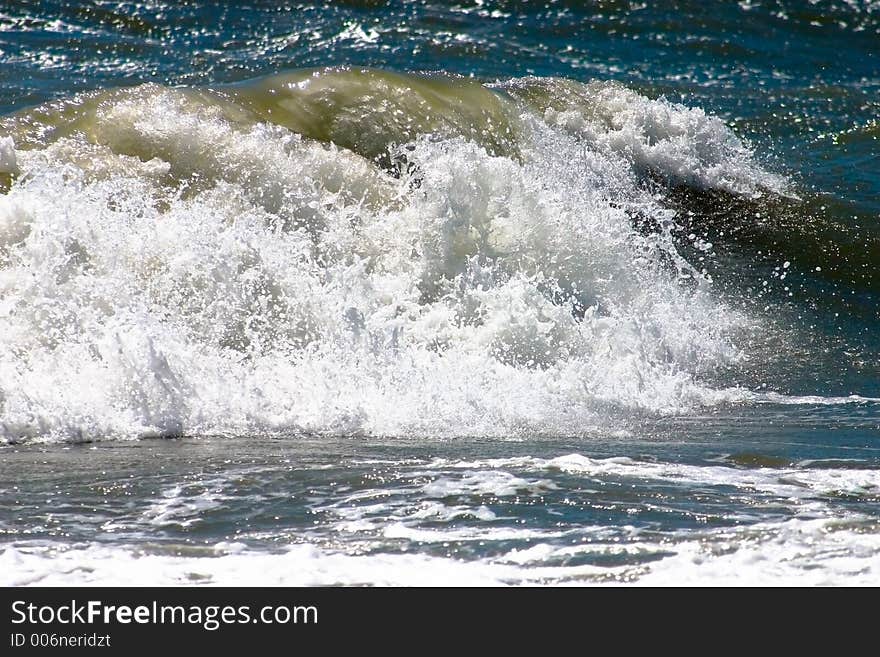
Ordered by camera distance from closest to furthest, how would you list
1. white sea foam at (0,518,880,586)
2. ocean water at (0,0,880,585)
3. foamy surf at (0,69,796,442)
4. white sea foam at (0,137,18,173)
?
white sea foam at (0,518,880,586), ocean water at (0,0,880,585), foamy surf at (0,69,796,442), white sea foam at (0,137,18,173)

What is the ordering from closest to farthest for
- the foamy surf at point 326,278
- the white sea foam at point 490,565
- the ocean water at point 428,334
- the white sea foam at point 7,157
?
the white sea foam at point 490,565
the ocean water at point 428,334
the foamy surf at point 326,278
the white sea foam at point 7,157

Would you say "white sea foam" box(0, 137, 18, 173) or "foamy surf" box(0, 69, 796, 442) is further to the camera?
"white sea foam" box(0, 137, 18, 173)

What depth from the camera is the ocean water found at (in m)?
4.04

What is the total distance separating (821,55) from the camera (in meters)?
15.9

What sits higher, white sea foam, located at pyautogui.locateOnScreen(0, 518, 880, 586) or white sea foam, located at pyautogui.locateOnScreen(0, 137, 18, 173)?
white sea foam, located at pyautogui.locateOnScreen(0, 137, 18, 173)

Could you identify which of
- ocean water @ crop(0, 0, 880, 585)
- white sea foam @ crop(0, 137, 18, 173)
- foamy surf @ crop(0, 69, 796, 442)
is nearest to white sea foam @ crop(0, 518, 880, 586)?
ocean water @ crop(0, 0, 880, 585)

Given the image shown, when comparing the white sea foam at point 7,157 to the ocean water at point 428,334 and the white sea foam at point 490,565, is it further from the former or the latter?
the white sea foam at point 490,565

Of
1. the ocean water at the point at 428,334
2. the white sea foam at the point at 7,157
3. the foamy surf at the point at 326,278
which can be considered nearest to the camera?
the ocean water at the point at 428,334

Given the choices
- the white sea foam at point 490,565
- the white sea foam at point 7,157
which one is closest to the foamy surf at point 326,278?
the white sea foam at point 7,157

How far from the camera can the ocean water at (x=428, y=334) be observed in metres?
4.04

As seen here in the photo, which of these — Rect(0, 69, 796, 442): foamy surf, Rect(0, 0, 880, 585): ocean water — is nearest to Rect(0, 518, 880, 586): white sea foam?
Rect(0, 0, 880, 585): ocean water

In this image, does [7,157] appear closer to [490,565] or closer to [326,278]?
[326,278]

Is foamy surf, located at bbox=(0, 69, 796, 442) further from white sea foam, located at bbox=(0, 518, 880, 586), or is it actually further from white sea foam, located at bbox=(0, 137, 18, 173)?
white sea foam, located at bbox=(0, 518, 880, 586)

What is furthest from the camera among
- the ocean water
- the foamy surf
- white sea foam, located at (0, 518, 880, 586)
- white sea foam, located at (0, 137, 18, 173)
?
white sea foam, located at (0, 137, 18, 173)
